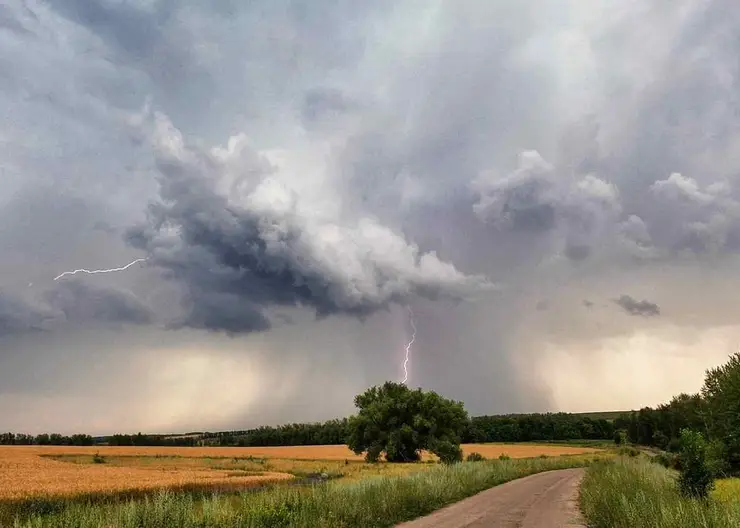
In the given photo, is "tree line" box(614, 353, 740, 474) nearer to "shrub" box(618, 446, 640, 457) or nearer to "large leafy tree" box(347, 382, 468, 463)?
"shrub" box(618, 446, 640, 457)

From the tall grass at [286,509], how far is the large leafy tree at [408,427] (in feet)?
140

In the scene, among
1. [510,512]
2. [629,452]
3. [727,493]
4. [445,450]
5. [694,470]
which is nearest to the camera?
[510,512]

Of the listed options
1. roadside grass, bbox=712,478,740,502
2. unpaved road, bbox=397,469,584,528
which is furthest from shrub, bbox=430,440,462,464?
roadside grass, bbox=712,478,740,502

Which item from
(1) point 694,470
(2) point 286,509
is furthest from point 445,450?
(2) point 286,509

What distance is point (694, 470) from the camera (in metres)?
23.1

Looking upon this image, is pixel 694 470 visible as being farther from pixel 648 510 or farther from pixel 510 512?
pixel 648 510

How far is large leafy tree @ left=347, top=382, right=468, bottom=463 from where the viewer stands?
2817 inches

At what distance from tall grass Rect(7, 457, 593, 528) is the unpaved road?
44.3 inches

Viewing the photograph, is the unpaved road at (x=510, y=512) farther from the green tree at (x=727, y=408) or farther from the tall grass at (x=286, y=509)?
the green tree at (x=727, y=408)

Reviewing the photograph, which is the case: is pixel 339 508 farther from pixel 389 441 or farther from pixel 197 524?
pixel 389 441

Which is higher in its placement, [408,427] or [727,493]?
[408,427]

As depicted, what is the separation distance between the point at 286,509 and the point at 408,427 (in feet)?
189

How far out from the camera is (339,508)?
18.4 meters

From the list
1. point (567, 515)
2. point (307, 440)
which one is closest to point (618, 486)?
point (567, 515)
